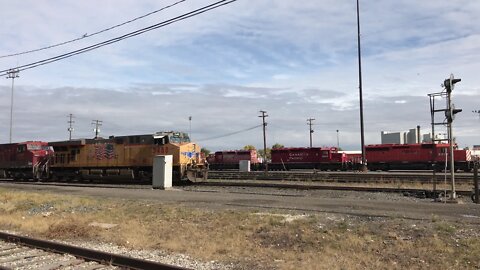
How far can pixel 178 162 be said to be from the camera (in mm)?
28469

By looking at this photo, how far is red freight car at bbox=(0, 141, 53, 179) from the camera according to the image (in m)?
36.8

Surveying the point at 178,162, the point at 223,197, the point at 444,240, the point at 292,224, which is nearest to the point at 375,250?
the point at 444,240

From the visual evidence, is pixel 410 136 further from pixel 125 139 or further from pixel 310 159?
pixel 125 139

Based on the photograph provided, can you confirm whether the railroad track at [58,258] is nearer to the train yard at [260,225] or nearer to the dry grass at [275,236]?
the train yard at [260,225]

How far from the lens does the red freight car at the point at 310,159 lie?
2260 inches

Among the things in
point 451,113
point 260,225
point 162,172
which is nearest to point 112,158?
point 162,172

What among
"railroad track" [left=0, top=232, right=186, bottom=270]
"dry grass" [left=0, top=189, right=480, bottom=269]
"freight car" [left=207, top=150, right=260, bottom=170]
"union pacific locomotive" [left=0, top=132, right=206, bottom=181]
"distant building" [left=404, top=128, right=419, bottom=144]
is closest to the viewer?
"railroad track" [left=0, top=232, right=186, bottom=270]

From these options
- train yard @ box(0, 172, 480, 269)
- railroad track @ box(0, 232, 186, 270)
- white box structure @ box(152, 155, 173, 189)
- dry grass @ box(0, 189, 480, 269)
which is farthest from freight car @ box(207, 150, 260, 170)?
railroad track @ box(0, 232, 186, 270)

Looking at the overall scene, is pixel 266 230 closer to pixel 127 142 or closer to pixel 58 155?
pixel 127 142

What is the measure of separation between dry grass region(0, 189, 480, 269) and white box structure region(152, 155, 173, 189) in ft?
30.6

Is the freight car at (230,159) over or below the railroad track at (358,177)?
over

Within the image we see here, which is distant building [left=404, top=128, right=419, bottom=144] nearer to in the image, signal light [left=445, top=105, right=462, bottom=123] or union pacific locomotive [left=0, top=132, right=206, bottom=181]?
union pacific locomotive [left=0, top=132, right=206, bottom=181]

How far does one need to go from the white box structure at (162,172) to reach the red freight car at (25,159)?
1473cm

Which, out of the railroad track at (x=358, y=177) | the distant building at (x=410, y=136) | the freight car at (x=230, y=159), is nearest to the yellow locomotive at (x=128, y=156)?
the railroad track at (x=358, y=177)
